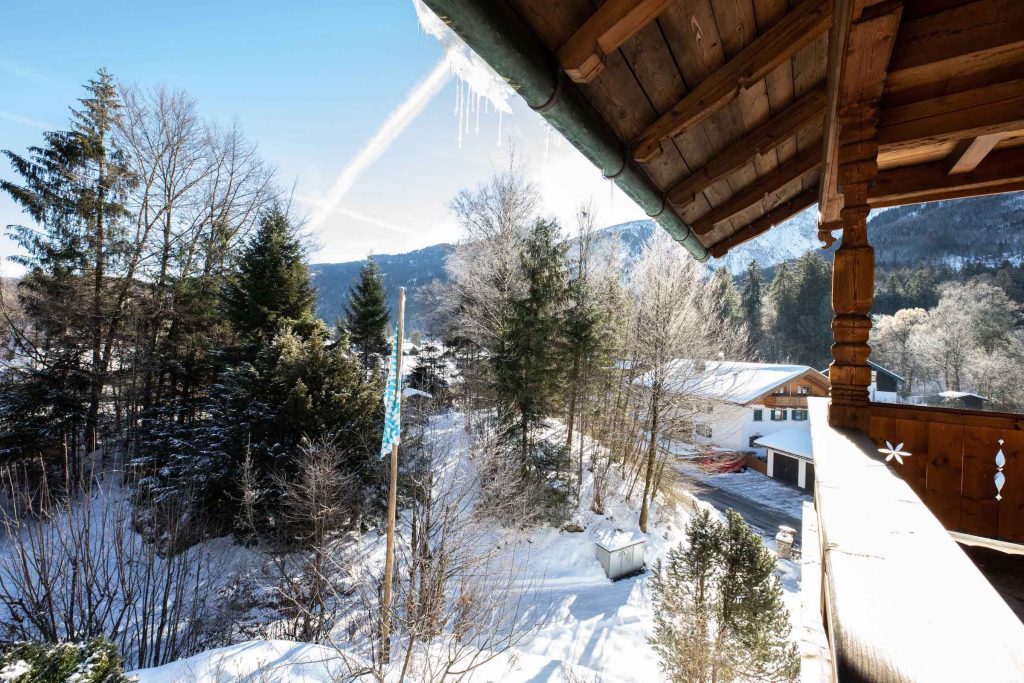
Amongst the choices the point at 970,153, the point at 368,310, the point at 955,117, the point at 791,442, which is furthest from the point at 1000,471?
the point at 368,310

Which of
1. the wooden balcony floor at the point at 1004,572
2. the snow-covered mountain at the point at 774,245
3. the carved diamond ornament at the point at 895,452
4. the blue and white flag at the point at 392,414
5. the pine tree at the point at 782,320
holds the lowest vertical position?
the wooden balcony floor at the point at 1004,572

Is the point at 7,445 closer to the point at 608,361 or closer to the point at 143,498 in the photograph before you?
the point at 143,498

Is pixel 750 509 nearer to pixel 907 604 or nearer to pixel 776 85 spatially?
pixel 776 85

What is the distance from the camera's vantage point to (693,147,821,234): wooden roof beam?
321 centimetres

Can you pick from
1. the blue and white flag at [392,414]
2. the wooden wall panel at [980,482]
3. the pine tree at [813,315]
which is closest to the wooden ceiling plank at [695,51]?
the wooden wall panel at [980,482]

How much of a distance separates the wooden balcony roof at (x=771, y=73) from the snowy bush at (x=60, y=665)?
5.74m

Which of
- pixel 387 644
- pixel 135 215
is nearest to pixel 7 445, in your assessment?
pixel 135 215

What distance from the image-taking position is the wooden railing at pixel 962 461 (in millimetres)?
2238

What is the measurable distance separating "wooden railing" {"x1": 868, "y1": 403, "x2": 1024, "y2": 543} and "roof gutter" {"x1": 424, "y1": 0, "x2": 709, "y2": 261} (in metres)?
2.08

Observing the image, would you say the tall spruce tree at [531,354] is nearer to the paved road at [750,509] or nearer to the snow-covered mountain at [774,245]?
the paved road at [750,509]

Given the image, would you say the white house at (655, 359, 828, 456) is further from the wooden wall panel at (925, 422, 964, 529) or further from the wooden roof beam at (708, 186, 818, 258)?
the wooden wall panel at (925, 422, 964, 529)

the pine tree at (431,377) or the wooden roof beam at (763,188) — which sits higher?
the wooden roof beam at (763,188)

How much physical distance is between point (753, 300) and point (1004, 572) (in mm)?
38182

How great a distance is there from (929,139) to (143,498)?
1392 centimetres
